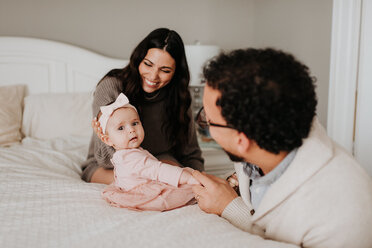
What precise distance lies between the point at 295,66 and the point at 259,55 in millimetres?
98

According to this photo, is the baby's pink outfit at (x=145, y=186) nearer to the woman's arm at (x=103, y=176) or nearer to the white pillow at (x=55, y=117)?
the woman's arm at (x=103, y=176)

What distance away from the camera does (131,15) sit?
3.14 m

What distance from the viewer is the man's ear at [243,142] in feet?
3.11

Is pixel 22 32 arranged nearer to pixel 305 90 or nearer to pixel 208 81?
pixel 208 81

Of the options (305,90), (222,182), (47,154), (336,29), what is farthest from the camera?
(336,29)

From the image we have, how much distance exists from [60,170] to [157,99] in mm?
675

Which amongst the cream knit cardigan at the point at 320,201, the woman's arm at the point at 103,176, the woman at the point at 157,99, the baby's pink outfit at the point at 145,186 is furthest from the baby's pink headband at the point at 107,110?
the cream knit cardigan at the point at 320,201

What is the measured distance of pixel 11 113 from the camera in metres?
2.46

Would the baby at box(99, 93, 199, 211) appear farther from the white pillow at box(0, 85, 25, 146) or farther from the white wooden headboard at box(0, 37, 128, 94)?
the white wooden headboard at box(0, 37, 128, 94)

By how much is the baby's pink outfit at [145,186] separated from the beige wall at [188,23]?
1.74 m

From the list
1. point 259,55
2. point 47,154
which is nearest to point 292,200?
point 259,55

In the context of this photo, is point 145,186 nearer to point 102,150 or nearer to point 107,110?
point 107,110

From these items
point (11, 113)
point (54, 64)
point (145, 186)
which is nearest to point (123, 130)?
point (145, 186)

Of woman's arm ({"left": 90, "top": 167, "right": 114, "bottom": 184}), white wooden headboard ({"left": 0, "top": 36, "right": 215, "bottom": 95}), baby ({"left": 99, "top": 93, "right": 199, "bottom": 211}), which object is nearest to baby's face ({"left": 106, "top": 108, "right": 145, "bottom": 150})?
baby ({"left": 99, "top": 93, "right": 199, "bottom": 211})
